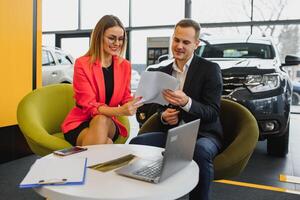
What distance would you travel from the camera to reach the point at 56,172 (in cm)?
128

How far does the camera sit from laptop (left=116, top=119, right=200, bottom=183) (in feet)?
3.90

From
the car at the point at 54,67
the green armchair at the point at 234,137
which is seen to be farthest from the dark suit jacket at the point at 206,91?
the car at the point at 54,67

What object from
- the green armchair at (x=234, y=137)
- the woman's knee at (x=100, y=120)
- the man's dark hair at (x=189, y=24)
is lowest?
the green armchair at (x=234, y=137)

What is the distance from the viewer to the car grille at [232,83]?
10.1ft

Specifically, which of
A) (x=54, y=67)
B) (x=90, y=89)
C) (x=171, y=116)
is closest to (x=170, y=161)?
(x=171, y=116)

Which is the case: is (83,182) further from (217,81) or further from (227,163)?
(217,81)

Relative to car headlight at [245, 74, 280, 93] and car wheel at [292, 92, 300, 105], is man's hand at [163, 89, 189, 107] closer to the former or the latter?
→ car headlight at [245, 74, 280, 93]

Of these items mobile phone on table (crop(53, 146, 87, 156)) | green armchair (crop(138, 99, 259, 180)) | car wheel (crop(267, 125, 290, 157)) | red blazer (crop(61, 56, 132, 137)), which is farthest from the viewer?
car wheel (crop(267, 125, 290, 157))

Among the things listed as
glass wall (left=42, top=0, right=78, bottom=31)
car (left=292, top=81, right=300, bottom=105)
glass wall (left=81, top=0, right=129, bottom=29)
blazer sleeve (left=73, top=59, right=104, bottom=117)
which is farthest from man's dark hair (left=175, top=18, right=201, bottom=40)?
glass wall (left=42, top=0, right=78, bottom=31)

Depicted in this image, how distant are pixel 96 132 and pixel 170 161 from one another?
80cm

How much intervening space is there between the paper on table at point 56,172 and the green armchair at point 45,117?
611mm

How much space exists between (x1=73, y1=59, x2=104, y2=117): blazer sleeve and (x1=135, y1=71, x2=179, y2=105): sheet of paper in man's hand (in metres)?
0.36

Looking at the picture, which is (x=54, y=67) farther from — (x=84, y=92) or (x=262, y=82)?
(x=84, y=92)

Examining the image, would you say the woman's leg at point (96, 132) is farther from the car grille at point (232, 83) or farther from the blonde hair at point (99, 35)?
the car grille at point (232, 83)
